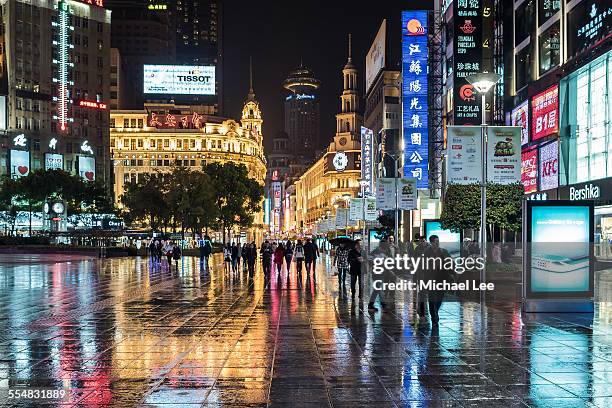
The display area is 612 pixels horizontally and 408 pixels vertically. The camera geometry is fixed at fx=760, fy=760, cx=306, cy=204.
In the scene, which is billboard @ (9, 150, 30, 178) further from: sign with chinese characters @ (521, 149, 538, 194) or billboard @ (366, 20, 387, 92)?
sign with chinese characters @ (521, 149, 538, 194)

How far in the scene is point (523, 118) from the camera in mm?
55312

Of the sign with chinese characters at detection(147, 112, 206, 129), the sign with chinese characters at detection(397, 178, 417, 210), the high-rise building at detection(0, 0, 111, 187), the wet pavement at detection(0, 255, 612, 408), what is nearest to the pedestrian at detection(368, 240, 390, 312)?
the wet pavement at detection(0, 255, 612, 408)

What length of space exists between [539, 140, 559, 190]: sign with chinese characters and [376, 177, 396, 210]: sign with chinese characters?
53.1 ft

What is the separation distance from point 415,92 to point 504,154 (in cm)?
5742

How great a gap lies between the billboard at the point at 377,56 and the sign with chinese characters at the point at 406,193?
82.1 metres

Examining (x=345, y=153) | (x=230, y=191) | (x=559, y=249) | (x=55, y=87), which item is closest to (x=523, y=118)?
(x=559, y=249)

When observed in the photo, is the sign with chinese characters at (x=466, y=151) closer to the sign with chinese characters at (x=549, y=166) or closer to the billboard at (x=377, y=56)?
the sign with chinese characters at (x=549, y=166)

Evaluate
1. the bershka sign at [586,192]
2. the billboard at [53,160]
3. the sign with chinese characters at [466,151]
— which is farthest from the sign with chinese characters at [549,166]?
the billboard at [53,160]

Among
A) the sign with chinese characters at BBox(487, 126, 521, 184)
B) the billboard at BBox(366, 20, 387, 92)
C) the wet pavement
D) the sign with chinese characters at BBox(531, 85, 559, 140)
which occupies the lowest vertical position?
the wet pavement

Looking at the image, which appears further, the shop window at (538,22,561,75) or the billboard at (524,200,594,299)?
the shop window at (538,22,561,75)

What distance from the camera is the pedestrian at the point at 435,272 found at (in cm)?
1595

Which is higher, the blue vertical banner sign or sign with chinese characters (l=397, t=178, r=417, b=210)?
the blue vertical banner sign

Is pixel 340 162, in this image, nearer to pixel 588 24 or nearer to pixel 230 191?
pixel 230 191

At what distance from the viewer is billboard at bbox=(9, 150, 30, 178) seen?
112938mm
